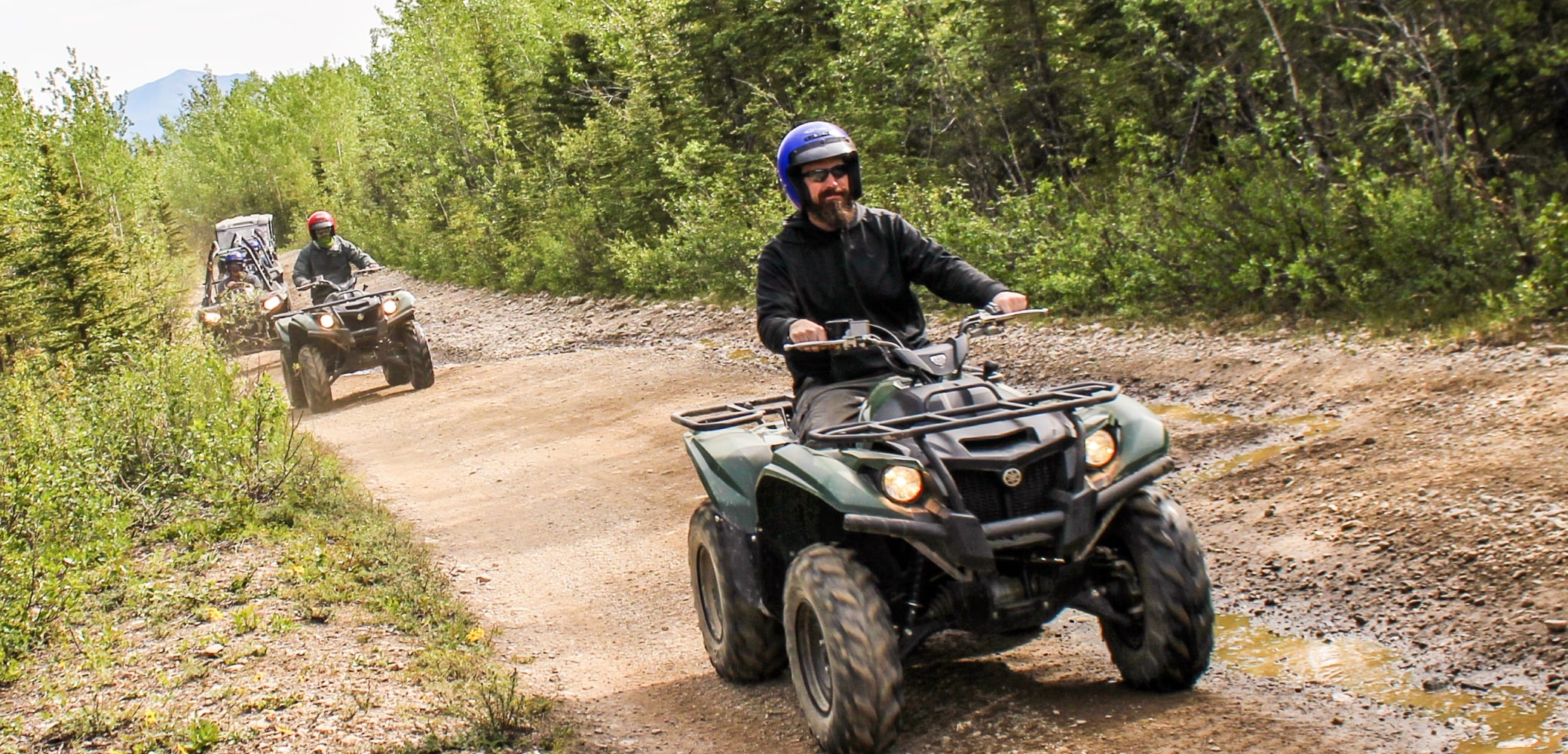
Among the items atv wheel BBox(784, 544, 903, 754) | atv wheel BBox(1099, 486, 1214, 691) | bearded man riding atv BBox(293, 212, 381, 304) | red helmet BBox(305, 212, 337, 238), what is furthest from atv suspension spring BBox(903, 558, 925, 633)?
red helmet BBox(305, 212, 337, 238)

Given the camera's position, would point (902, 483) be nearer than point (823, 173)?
Yes

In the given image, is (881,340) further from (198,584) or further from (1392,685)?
(198,584)

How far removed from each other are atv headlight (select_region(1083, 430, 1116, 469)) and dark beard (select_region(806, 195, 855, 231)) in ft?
5.08

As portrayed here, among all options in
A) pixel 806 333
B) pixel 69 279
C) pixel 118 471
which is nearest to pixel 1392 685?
pixel 806 333

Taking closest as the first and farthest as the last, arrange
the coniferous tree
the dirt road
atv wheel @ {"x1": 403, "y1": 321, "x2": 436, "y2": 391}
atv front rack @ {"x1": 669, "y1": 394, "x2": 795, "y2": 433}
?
the dirt road, atv front rack @ {"x1": 669, "y1": 394, "x2": 795, "y2": 433}, atv wheel @ {"x1": 403, "y1": 321, "x2": 436, "y2": 391}, the coniferous tree

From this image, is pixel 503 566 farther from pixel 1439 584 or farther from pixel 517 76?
pixel 517 76

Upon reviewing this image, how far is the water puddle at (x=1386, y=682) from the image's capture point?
4039 millimetres

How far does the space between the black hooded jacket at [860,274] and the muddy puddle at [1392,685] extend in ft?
5.61

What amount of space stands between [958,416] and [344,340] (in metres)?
12.3

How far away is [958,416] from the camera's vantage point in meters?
4.33

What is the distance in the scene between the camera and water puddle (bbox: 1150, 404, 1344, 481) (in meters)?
7.57

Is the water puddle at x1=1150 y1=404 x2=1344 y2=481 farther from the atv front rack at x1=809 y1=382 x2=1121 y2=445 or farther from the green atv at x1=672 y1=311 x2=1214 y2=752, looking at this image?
the atv front rack at x1=809 y1=382 x2=1121 y2=445

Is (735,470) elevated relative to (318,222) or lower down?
lower down

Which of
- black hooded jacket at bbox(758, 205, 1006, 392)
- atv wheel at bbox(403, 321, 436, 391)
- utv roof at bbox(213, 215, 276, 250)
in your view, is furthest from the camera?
utv roof at bbox(213, 215, 276, 250)
